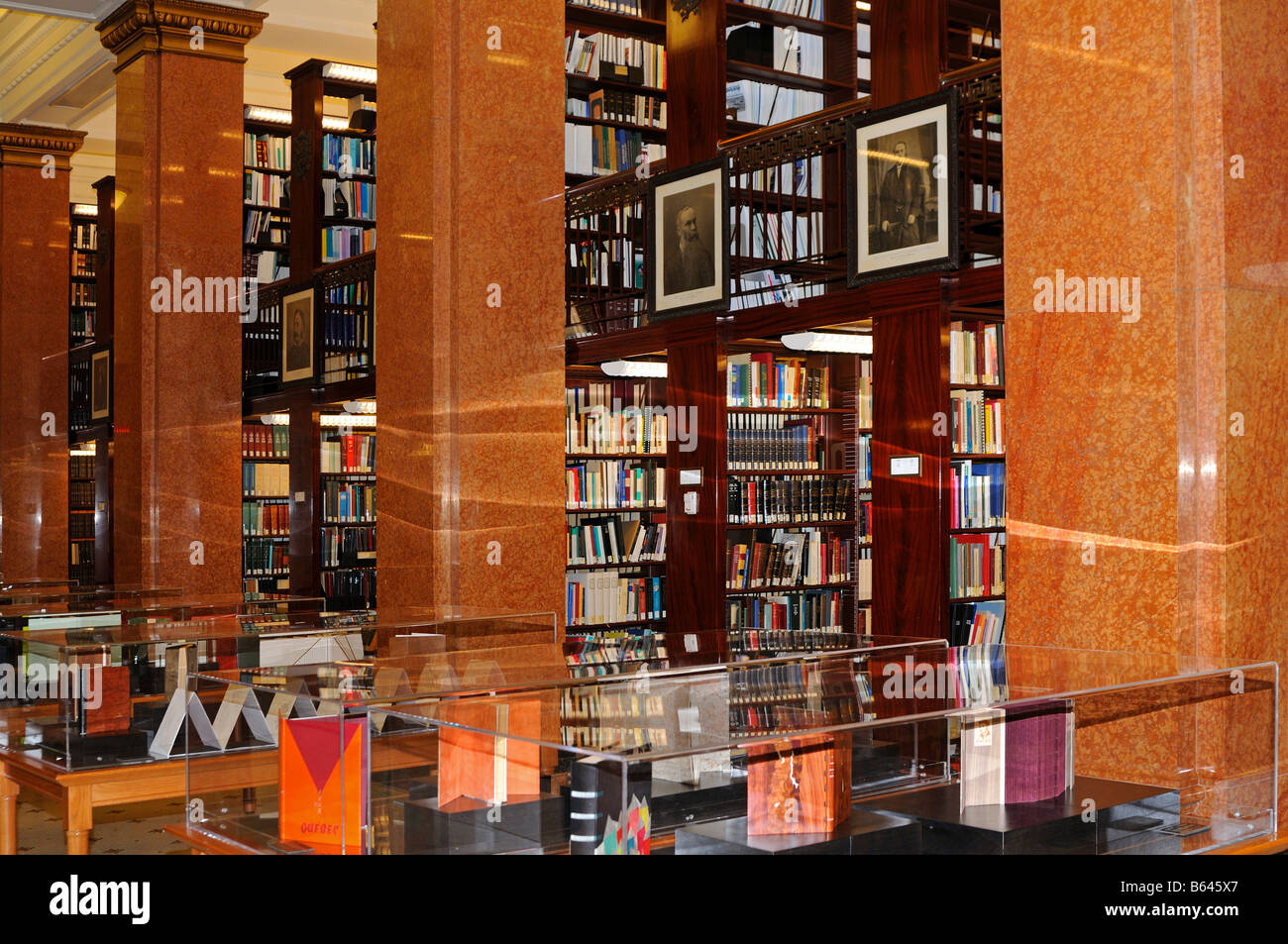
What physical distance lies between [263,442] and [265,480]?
36 cm

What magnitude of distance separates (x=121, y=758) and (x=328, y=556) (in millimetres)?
6295

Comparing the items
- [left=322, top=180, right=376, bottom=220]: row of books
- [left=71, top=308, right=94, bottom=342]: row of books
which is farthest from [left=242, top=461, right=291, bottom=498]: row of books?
[left=71, top=308, right=94, bottom=342]: row of books

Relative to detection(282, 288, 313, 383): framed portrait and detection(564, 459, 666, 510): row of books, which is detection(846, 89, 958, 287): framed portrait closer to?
detection(564, 459, 666, 510): row of books

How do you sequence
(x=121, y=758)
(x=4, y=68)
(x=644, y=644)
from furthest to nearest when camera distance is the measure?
(x=4, y=68)
(x=121, y=758)
(x=644, y=644)

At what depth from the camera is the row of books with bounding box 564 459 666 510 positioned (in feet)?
26.4

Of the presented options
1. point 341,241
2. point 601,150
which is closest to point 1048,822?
point 601,150

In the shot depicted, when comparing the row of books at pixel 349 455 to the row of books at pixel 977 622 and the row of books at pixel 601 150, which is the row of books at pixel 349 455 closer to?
the row of books at pixel 601 150

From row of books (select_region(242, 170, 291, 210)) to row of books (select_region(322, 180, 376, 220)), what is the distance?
1109mm

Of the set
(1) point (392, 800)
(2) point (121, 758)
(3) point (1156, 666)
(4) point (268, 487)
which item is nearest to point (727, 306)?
(2) point (121, 758)

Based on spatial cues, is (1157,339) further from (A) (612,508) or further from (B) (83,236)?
(B) (83,236)

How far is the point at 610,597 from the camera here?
7938 mm

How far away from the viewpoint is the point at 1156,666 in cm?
255

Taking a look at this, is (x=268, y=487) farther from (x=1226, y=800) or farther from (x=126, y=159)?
(x=1226, y=800)

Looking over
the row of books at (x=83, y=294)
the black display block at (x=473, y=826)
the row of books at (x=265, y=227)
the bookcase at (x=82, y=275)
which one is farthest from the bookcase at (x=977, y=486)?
the row of books at (x=83, y=294)
